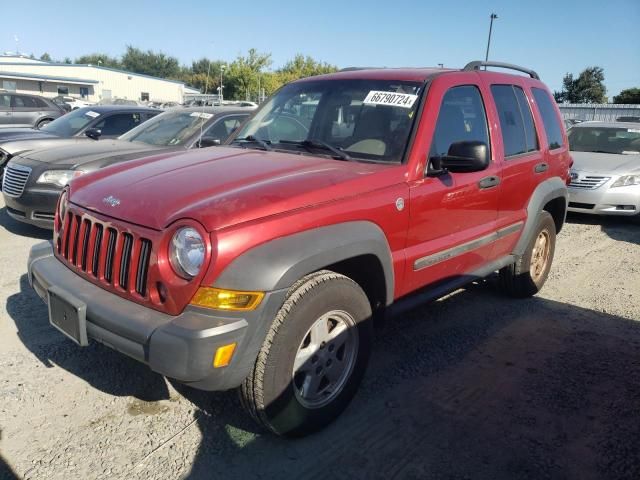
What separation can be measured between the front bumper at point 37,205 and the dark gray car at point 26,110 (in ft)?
36.3

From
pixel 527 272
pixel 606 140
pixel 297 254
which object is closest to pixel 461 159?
pixel 297 254

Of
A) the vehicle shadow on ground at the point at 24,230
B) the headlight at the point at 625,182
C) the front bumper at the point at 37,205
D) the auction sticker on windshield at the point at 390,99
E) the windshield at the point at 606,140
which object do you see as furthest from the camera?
the windshield at the point at 606,140

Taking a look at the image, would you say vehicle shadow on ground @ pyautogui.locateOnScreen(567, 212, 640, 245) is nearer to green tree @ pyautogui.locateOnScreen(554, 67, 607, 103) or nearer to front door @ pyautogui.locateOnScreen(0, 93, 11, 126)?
front door @ pyautogui.locateOnScreen(0, 93, 11, 126)

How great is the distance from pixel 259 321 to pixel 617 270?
17.5ft

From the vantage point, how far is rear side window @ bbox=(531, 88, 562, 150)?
488 cm

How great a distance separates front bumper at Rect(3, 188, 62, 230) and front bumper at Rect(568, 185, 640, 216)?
25.3 ft

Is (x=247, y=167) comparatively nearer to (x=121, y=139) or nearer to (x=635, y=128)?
(x=121, y=139)

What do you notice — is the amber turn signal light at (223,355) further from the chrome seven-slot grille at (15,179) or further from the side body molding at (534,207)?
the chrome seven-slot grille at (15,179)

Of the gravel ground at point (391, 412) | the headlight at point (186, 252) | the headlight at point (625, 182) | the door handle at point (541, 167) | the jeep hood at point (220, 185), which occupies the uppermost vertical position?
the door handle at point (541, 167)

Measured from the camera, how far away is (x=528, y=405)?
329cm

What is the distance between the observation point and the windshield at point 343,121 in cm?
340

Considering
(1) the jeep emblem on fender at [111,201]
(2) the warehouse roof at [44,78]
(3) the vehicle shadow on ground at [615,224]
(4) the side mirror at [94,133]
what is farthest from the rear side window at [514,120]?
(2) the warehouse roof at [44,78]

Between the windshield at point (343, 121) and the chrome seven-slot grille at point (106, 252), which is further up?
the windshield at point (343, 121)

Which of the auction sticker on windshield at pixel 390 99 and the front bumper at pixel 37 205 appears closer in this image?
the auction sticker on windshield at pixel 390 99
